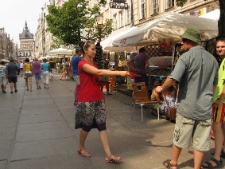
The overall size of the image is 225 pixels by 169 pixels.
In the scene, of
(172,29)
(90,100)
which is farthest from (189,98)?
(172,29)

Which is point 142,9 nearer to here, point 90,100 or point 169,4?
point 169,4

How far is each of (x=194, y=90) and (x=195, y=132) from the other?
0.54 metres

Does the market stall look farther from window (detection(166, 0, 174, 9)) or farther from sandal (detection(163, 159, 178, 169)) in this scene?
window (detection(166, 0, 174, 9))

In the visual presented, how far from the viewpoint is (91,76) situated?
3926mm

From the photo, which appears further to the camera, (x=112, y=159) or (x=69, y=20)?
(x=69, y=20)

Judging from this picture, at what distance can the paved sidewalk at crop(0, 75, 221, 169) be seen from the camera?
13.5 ft

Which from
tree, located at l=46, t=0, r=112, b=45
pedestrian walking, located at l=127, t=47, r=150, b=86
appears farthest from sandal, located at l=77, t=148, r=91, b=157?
tree, located at l=46, t=0, r=112, b=45

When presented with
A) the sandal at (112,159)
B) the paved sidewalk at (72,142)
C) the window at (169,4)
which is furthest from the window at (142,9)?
the sandal at (112,159)

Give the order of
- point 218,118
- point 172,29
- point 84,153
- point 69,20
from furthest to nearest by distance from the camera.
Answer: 1. point 69,20
2. point 172,29
3. point 84,153
4. point 218,118

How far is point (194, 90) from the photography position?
331cm

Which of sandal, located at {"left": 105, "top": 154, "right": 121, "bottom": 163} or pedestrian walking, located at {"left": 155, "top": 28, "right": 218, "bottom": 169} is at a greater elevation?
pedestrian walking, located at {"left": 155, "top": 28, "right": 218, "bottom": 169}

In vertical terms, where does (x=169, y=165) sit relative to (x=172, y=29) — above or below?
below

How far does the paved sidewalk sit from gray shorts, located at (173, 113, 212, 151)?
0.61m

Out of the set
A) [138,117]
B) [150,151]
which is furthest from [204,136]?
[138,117]
